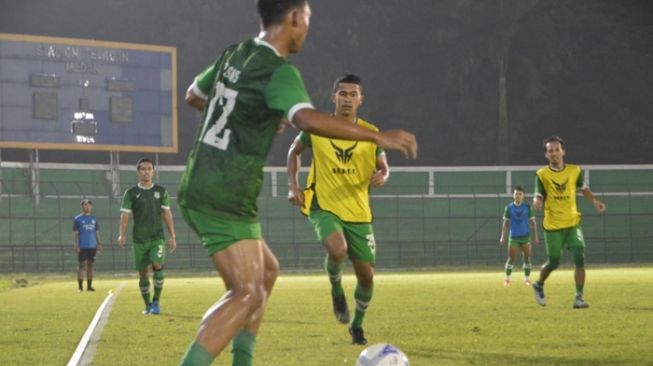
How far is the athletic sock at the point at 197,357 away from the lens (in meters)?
5.34

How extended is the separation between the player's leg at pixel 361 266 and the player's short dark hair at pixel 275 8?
16.7 ft

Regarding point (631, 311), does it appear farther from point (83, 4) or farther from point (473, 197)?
point (83, 4)

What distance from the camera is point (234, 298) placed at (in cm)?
561

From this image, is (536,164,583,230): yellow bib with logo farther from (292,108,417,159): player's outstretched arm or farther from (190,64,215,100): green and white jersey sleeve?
(292,108,417,159): player's outstretched arm

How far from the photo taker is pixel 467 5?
6581 cm

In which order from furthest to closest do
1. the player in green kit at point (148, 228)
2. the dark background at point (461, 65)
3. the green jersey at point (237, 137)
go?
the dark background at point (461, 65)
the player in green kit at point (148, 228)
the green jersey at point (237, 137)

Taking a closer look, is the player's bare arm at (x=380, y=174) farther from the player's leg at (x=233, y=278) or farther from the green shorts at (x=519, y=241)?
the green shorts at (x=519, y=241)

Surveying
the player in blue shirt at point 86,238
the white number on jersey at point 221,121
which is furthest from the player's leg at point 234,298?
the player in blue shirt at point 86,238

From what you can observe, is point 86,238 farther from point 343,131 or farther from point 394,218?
point 394,218

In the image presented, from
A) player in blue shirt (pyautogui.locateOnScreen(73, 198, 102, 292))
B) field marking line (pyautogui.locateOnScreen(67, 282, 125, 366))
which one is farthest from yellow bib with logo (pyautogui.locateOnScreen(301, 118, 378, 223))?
player in blue shirt (pyautogui.locateOnScreen(73, 198, 102, 292))

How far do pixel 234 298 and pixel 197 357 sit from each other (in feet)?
1.27

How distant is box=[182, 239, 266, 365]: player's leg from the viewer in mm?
5426

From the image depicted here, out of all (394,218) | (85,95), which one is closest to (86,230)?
(85,95)

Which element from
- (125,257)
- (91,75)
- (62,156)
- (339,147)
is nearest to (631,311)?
(339,147)
